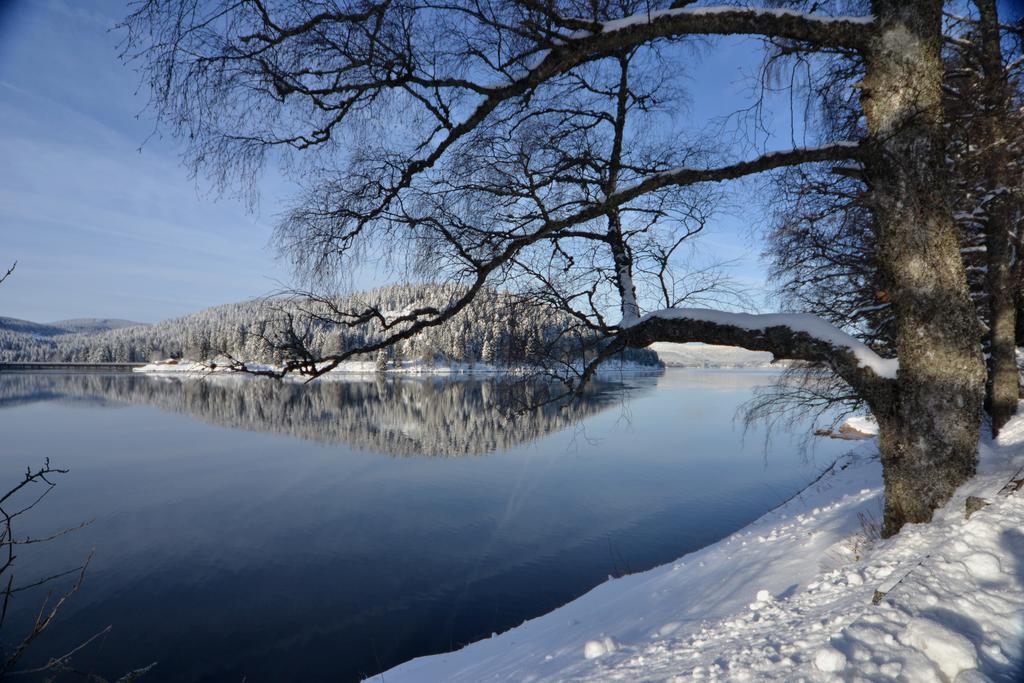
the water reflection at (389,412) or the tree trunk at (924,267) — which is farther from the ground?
the tree trunk at (924,267)

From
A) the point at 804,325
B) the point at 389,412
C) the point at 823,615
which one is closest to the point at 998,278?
the point at 804,325

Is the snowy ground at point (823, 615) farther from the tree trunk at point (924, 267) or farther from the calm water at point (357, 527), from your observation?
the calm water at point (357, 527)

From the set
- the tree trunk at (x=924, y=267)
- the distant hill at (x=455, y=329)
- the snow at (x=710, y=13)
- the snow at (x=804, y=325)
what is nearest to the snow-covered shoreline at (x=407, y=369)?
the distant hill at (x=455, y=329)

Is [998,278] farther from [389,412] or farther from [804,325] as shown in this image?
[389,412]

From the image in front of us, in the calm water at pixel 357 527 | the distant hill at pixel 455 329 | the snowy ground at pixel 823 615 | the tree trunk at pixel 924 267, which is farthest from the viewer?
the calm water at pixel 357 527

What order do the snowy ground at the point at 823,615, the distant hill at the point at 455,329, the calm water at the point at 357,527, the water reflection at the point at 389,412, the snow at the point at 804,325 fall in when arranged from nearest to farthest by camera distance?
Answer: 1. the snowy ground at the point at 823,615
2. the snow at the point at 804,325
3. the distant hill at the point at 455,329
4. the calm water at the point at 357,527
5. the water reflection at the point at 389,412

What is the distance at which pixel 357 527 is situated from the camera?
42.3 ft

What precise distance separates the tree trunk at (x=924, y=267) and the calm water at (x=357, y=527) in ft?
7.70

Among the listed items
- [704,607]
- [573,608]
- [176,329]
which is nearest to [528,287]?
[704,607]

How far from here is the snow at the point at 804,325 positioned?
336 cm

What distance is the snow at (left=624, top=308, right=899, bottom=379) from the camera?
11.0 ft

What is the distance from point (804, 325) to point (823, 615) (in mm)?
1786

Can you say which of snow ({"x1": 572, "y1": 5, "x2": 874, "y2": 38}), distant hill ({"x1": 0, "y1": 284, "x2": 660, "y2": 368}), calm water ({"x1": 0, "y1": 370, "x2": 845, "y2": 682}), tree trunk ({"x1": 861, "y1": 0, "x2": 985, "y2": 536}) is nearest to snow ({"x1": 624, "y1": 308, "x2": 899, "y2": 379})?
tree trunk ({"x1": 861, "y1": 0, "x2": 985, "y2": 536})

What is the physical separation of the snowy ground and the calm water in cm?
182
